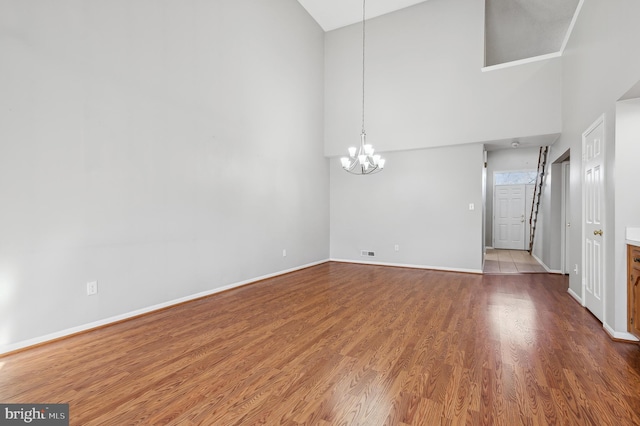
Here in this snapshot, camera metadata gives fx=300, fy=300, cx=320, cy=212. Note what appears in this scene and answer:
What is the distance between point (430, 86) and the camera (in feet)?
19.5

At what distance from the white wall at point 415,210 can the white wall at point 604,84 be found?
167 cm

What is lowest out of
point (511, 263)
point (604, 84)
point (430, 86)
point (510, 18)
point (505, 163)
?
point (511, 263)

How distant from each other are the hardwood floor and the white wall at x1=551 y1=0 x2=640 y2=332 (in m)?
0.63

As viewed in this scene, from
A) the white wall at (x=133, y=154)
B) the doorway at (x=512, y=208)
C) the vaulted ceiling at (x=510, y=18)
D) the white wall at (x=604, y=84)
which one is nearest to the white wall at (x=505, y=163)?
the doorway at (x=512, y=208)

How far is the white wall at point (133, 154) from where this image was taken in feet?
8.39

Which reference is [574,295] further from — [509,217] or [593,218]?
[509,217]

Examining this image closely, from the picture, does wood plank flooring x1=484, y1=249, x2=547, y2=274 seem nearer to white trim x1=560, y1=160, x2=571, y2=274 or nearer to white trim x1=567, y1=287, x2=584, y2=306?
white trim x1=560, y1=160, x2=571, y2=274

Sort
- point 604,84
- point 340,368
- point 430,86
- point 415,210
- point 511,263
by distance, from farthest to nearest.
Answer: point 511,263 < point 415,210 < point 430,86 < point 604,84 < point 340,368

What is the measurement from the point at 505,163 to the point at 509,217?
169cm

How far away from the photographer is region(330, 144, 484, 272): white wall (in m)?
5.83

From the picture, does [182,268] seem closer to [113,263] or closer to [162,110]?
[113,263]

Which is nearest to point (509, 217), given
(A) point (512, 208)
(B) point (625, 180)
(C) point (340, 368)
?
(A) point (512, 208)

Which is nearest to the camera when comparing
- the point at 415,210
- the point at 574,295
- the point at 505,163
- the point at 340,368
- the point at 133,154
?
the point at 340,368

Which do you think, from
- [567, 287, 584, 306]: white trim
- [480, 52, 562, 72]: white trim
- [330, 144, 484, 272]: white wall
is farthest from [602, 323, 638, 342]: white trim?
[480, 52, 562, 72]: white trim
